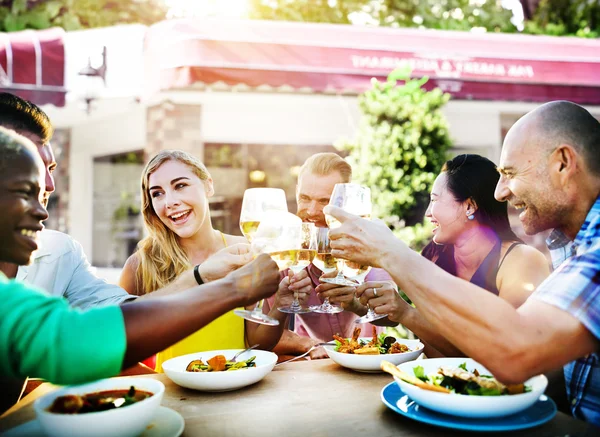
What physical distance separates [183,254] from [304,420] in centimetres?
169

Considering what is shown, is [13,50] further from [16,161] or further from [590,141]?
[590,141]

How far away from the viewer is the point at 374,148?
212 inches

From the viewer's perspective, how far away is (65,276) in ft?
8.02

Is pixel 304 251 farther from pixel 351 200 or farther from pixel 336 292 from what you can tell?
pixel 336 292

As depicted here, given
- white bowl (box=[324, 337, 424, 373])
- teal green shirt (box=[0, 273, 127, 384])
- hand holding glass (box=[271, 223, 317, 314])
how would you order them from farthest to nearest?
white bowl (box=[324, 337, 424, 373]) → hand holding glass (box=[271, 223, 317, 314]) → teal green shirt (box=[0, 273, 127, 384])

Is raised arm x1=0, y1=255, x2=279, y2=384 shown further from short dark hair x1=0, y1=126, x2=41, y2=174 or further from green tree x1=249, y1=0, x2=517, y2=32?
green tree x1=249, y1=0, x2=517, y2=32

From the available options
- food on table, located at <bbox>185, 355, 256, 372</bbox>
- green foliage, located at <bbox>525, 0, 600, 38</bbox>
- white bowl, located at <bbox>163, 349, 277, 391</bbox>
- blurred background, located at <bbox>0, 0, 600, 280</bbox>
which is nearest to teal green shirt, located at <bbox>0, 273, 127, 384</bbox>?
white bowl, located at <bbox>163, 349, 277, 391</bbox>

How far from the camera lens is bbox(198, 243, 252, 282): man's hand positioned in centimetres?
197

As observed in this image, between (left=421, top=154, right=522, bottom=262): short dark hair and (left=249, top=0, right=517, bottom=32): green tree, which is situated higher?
(left=249, top=0, right=517, bottom=32): green tree

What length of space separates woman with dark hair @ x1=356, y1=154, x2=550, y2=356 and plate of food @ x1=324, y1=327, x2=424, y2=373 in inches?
24.8

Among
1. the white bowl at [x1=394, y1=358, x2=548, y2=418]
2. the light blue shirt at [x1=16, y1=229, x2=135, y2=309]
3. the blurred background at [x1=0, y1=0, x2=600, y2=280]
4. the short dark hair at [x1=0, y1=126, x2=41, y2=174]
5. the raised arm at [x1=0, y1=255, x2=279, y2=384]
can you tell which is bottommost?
the white bowl at [x1=394, y1=358, x2=548, y2=418]

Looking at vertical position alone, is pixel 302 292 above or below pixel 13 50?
below

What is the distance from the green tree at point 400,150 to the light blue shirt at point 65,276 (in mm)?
3348

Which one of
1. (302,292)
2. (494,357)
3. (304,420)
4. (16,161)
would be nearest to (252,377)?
(304,420)
